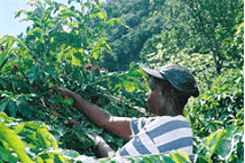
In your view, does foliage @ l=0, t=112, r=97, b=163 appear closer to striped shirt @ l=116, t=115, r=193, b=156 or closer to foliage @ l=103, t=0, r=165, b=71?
striped shirt @ l=116, t=115, r=193, b=156

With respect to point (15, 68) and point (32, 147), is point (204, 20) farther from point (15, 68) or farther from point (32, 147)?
point (32, 147)

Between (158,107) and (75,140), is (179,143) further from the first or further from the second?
Answer: (75,140)

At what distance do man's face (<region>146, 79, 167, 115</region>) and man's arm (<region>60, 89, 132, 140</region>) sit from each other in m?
0.16

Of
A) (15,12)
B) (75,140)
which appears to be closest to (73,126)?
(75,140)

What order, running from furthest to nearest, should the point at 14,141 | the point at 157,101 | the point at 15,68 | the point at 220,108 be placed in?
→ 1. the point at 220,108
2. the point at 157,101
3. the point at 15,68
4. the point at 14,141

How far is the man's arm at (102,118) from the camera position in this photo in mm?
1920

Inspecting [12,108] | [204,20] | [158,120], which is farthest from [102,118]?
[204,20]

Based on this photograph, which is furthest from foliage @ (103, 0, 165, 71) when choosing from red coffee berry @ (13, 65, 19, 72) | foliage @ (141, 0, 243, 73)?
red coffee berry @ (13, 65, 19, 72)

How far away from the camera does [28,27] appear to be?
1.84 m

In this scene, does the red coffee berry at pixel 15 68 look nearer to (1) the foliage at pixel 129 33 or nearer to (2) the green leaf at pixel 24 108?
(2) the green leaf at pixel 24 108

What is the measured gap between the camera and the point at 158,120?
165 centimetres

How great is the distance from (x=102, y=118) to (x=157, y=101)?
290 millimetres

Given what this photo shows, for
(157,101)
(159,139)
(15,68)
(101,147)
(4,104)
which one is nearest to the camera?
(4,104)

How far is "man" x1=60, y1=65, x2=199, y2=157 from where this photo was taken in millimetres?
1642
